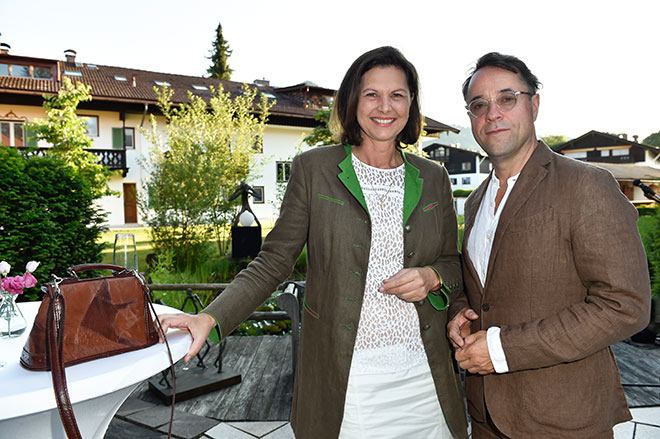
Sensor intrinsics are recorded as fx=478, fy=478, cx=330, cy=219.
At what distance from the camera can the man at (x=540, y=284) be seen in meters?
1.36

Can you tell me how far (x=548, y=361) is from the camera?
1421 millimetres

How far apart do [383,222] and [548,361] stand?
2.55 feet

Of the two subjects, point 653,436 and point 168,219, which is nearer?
point 653,436

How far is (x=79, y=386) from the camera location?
4.46 ft

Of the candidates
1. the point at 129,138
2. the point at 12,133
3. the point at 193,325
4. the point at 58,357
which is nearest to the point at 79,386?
the point at 58,357

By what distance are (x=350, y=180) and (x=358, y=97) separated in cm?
38

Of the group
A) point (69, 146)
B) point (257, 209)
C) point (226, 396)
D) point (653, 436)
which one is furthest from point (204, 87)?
point (653, 436)

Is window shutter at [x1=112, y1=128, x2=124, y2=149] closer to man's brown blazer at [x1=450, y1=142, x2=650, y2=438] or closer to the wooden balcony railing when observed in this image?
the wooden balcony railing

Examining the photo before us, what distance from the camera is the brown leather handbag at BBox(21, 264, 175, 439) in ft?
4.42

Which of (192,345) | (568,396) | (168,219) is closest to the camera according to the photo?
(568,396)

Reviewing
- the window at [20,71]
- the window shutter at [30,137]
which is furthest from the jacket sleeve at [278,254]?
the window at [20,71]

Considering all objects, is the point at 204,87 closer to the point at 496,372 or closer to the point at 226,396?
the point at 226,396

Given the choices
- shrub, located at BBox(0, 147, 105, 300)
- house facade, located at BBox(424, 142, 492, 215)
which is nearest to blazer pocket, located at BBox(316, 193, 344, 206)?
shrub, located at BBox(0, 147, 105, 300)

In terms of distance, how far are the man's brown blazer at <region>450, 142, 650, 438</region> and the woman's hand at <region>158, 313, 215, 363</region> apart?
944 millimetres
